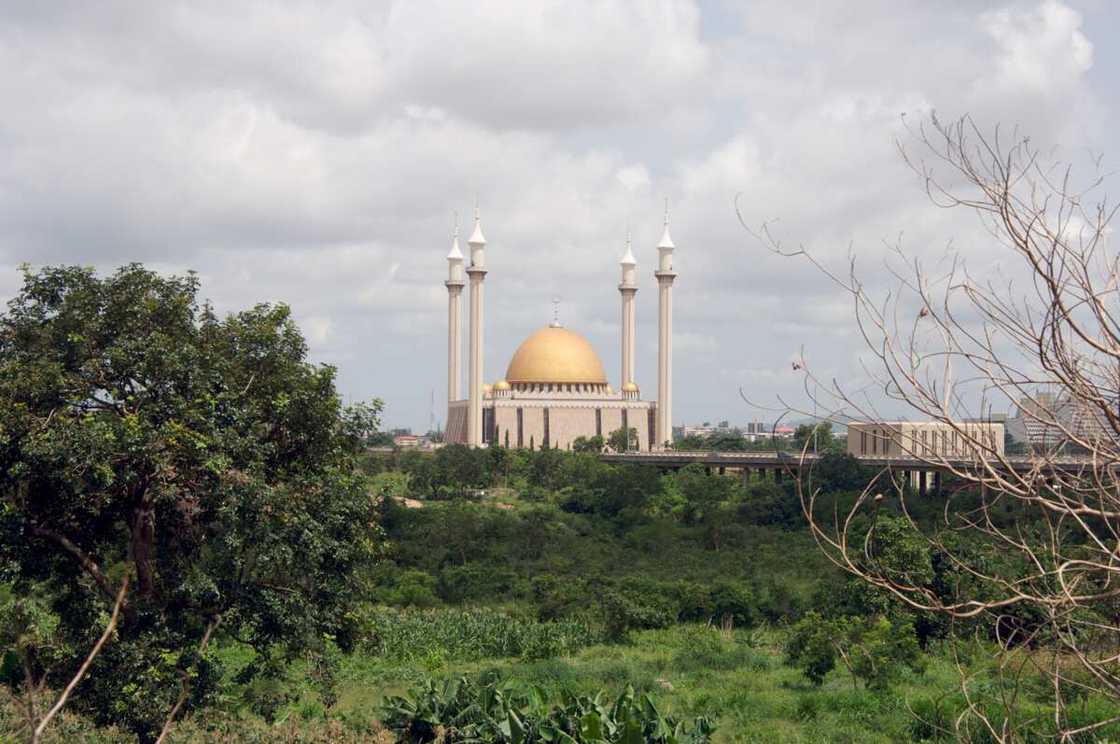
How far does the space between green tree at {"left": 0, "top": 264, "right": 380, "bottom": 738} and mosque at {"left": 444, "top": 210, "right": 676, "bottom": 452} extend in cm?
5161

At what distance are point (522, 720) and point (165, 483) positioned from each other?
4213 millimetres

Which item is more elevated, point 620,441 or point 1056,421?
point 620,441

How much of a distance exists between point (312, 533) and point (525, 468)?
4206cm

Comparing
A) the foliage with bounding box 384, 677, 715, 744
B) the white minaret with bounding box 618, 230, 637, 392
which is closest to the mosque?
the white minaret with bounding box 618, 230, 637, 392

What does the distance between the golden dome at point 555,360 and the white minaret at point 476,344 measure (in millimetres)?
7214

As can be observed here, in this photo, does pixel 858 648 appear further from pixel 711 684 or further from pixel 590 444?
pixel 590 444

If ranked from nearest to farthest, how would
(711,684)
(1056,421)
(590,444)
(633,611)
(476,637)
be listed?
(1056,421) < (711,684) < (476,637) < (633,611) < (590,444)

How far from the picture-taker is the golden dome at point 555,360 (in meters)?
74.1

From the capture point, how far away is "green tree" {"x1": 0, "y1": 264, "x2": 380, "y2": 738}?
37.4 feet

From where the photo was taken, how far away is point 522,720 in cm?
1166

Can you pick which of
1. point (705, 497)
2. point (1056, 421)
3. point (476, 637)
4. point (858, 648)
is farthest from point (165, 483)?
point (705, 497)

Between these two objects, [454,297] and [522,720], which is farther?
[454,297]

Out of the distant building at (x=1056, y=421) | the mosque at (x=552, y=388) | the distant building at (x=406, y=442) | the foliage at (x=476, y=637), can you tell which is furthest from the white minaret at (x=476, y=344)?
the distant building at (x=1056, y=421)

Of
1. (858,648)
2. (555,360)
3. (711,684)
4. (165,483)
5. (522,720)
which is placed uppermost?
(555,360)
